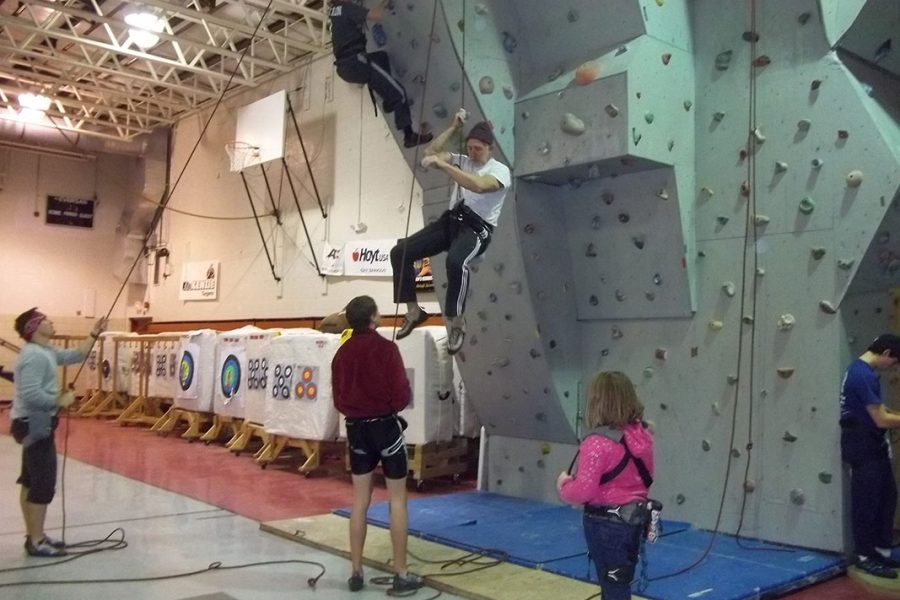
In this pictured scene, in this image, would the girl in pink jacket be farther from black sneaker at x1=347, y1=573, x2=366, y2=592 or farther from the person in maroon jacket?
black sneaker at x1=347, y1=573, x2=366, y2=592

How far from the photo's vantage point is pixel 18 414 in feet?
14.8

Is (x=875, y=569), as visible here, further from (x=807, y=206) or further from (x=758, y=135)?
(x=758, y=135)

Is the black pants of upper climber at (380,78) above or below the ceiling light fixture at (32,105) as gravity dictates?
below

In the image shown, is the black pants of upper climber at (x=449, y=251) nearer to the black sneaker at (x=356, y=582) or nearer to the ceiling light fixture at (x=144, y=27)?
the black sneaker at (x=356, y=582)

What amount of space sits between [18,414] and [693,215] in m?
4.40

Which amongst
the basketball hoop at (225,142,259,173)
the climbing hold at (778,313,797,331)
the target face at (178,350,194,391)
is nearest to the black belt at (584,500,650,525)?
the climbing hold at (778,313,797,331)

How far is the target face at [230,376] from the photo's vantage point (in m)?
9.20

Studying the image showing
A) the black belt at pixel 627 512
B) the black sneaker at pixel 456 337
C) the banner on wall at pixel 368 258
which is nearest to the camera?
the black belt at pixel 627 512

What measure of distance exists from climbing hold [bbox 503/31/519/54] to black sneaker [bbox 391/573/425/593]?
138 inches

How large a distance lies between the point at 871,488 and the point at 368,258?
6672 mm

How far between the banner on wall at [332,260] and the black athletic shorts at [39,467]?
5.94 metres

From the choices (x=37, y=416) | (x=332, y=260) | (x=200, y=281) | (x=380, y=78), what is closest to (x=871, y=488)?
(x=380, y=78)

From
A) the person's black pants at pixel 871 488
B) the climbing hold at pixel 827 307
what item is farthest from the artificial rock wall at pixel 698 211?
the person's black pants at pixel 871 488

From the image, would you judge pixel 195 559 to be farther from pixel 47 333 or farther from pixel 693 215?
pixel 693 215
